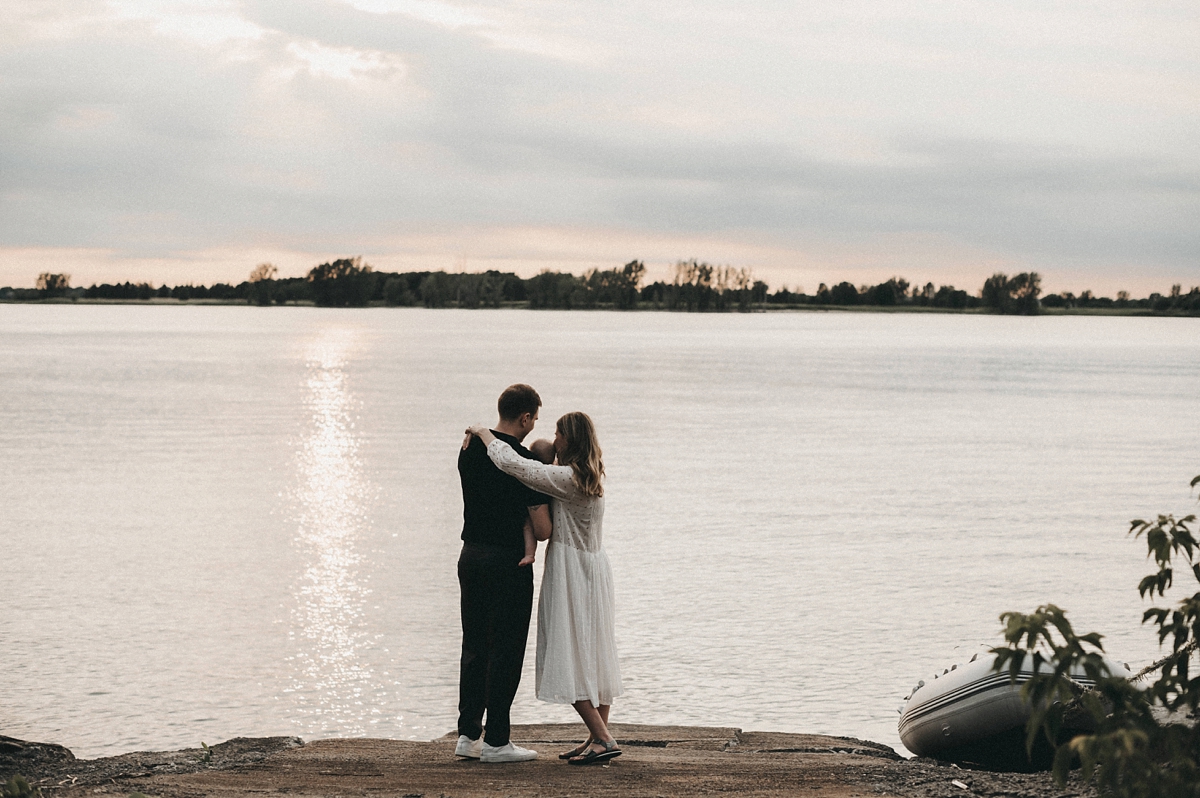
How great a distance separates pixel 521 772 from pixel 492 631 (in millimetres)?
645

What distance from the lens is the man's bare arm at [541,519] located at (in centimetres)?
558

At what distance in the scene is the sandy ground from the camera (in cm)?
504

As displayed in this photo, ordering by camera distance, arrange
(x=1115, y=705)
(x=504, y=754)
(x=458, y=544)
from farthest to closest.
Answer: (x=458, y=544) → (x=504, y=754) → (x=1115, y=705)

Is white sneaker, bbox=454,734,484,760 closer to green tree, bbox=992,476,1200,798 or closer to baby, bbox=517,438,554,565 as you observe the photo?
baby, bbox=517,438,554,565

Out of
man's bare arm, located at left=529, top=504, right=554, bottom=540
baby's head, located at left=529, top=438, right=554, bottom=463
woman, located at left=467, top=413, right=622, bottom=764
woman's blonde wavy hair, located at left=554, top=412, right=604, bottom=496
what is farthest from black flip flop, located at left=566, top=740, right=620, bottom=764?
baby's head, located at left=529, top=438, right=554, bottom=463

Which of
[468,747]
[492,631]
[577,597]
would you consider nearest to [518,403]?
[577,597]

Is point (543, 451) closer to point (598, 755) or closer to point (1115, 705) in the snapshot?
point (598, 755)

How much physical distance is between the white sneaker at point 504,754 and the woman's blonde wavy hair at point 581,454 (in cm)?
Result: 128

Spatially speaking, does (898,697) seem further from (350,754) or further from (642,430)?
(642,430)

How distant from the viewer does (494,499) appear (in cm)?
557

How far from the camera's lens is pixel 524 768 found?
557 centimetres

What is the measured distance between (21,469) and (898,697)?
53.4ft

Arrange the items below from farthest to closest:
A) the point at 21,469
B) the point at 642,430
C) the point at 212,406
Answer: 1. the point at 212,406
2. the point at 642,430
3. the point at 21,469

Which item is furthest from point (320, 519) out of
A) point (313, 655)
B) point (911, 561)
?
point (911, 561)
